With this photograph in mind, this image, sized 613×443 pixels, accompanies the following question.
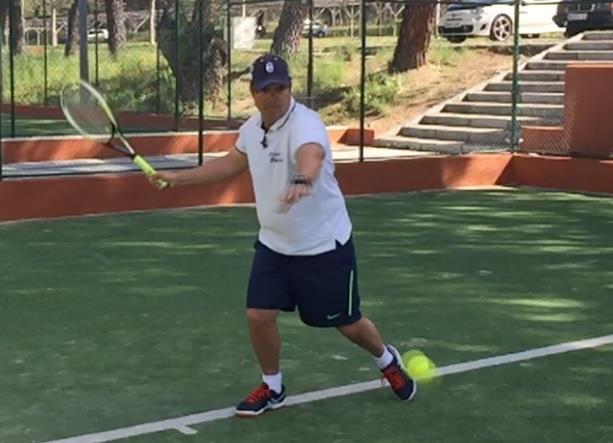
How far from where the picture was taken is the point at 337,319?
5332 millimetres

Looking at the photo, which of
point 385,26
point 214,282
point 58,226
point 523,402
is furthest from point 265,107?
point 385,26

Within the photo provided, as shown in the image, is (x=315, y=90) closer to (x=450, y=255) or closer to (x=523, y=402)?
(x=450, y=255)

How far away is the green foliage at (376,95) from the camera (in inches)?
876

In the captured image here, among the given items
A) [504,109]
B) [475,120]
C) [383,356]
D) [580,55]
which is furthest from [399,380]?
[580,55]

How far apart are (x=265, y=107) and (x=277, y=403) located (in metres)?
1.45

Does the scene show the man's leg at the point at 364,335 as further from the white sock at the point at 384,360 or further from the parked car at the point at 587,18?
the parked car at the point at 587,18

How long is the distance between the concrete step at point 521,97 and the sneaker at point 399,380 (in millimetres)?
14110

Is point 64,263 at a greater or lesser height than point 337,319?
lesser

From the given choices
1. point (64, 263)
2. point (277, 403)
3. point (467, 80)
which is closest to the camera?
point (277, 403)

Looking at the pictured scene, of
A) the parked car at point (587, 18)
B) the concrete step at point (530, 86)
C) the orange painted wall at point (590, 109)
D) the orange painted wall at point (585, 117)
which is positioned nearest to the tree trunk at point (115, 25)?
the parked car at point (587, 18)

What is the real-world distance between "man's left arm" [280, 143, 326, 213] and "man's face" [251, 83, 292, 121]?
22 centimetres

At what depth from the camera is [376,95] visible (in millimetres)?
22641

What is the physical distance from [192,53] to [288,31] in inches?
164

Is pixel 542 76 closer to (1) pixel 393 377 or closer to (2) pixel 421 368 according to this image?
(2) pixel 421 368
